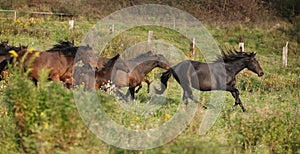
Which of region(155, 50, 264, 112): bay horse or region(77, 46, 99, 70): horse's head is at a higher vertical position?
region(77, 46, 99, 70): horse's head

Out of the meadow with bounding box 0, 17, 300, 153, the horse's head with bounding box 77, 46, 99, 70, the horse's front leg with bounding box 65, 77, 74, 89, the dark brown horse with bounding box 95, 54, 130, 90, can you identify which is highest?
the horse's head with bounding box 77, 46, 99, 70

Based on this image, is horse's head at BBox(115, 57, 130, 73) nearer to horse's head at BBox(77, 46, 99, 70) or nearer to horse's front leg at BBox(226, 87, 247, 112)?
horse's head at BBox(77, 46, 99, 70)

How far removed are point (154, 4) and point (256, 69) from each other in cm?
2632

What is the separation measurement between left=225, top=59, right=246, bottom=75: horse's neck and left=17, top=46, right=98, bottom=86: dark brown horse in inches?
125

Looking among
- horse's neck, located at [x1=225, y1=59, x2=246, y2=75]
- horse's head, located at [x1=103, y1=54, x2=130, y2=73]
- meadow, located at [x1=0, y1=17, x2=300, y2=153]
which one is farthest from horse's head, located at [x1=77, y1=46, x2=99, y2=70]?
horse's neck, located at [x1=225, y1=59, x2=246, y2=75]

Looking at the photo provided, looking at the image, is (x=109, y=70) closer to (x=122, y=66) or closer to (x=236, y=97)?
(x=122, y=66)

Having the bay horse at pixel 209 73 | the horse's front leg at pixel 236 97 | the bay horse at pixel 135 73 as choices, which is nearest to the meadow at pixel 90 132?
the horse's front leg at pixel 236 97

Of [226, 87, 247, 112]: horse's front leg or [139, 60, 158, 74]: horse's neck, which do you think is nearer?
[226, 87, 247, 112]: horse's front leg

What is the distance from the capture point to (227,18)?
37.9 metres

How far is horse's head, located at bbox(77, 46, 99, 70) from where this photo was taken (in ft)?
40.5

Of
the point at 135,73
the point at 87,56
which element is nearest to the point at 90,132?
the point at 87,56

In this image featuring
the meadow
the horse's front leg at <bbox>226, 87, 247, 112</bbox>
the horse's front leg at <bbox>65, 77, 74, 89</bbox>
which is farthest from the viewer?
the horse's front leg at <bbox>226, 87, 247, 112</bbox>

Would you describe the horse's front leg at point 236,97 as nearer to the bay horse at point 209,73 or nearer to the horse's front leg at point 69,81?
the bay horse at point 209,73

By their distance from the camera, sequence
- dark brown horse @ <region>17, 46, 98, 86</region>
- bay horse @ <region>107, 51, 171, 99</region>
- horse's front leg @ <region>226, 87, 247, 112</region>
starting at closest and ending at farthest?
dark brown horse @ <region>17, 46, 98, 86</region>, horse's front leg @ <region>226, 87, 247, 112</region>, bay horse @ <region>107, 51, 171, 99</region>
